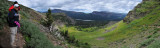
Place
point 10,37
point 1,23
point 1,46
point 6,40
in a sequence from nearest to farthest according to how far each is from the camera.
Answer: point 1,46, point 6,40, point 10,37, point 1,23

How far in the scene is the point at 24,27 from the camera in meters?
9.48

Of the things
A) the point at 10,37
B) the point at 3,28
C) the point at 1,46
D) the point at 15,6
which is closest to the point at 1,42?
the point at 1,46

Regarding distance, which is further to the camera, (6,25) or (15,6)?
(6,25)

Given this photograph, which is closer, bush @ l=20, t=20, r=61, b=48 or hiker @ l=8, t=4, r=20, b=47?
hiker @ l=8, t=4, r=20, b=47

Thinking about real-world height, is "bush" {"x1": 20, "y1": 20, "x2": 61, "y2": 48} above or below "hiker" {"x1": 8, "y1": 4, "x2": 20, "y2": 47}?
below

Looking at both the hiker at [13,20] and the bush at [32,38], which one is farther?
the bush at [32,38]

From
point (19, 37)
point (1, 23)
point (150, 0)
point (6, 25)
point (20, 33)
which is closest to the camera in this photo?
point (1, 23)

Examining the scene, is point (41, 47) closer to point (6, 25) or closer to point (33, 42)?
point (33, 42)

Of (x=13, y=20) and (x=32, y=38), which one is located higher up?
(x=13, y=20)

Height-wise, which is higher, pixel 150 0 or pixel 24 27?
pixel 150 0

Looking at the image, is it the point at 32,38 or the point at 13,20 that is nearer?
the point at 13,20

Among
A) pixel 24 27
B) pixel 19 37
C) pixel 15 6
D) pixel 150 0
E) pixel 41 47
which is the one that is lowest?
pixel 41 47

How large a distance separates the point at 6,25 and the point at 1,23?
60 cm

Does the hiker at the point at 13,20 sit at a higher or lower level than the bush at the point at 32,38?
higher
